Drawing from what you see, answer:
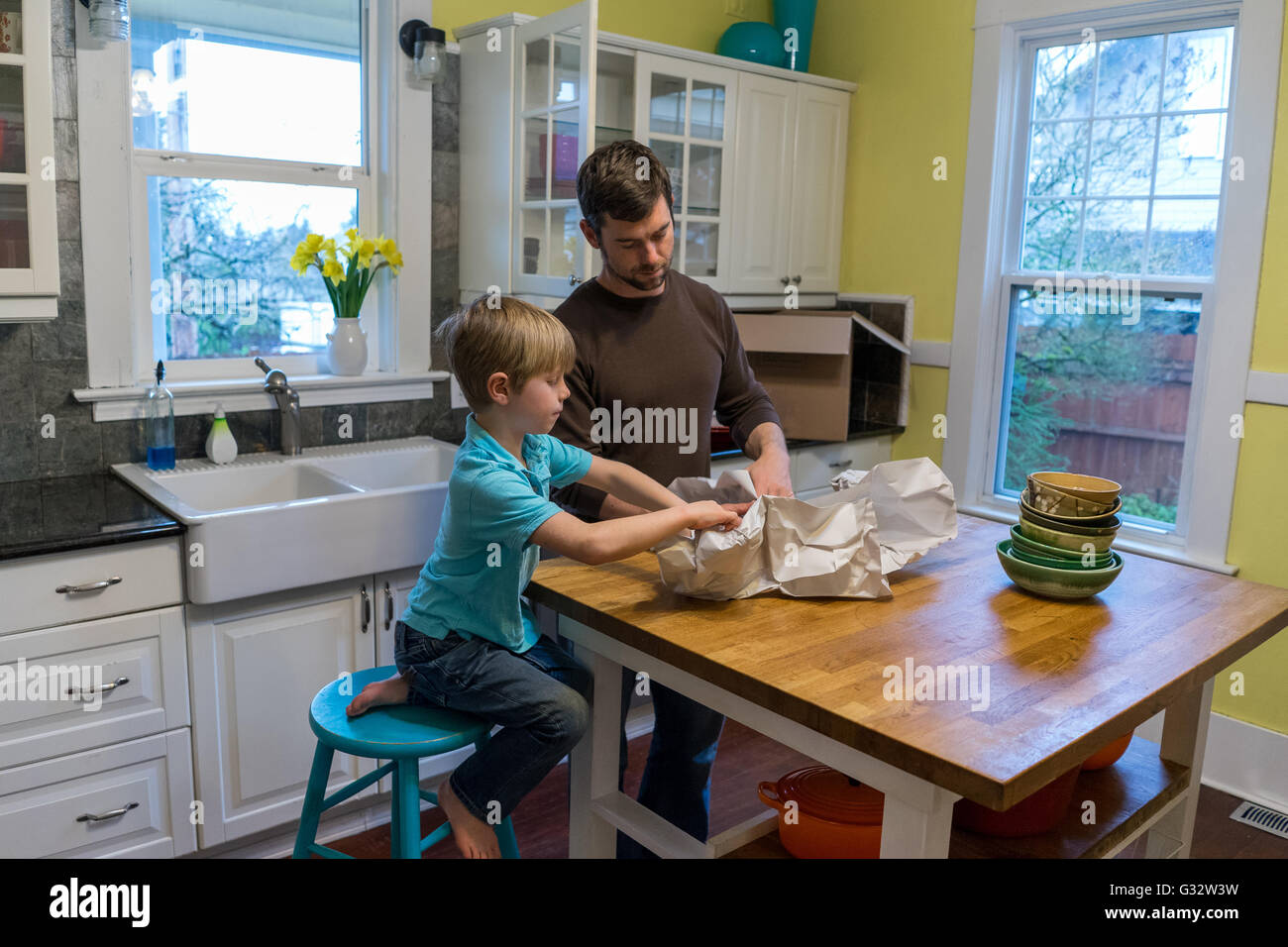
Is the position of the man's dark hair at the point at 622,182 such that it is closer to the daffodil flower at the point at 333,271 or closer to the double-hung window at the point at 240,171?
the daffodil flower at the point at 333,271

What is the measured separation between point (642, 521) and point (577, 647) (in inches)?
11.2

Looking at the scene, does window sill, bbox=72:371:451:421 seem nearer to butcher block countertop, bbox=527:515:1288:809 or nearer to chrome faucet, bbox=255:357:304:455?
chrome faucet, bbox=255:357:304:455

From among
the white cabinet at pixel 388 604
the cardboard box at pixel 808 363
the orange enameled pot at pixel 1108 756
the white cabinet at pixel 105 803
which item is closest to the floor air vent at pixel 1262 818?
the orange enameled pot at pixel 1108 756

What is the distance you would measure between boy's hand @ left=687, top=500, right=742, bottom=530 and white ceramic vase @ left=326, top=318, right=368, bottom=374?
180cm

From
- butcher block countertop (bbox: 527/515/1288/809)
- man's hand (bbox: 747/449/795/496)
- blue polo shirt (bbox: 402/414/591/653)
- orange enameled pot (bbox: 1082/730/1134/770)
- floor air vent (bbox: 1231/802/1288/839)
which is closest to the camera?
butcher block countertop (bbox: 527/515/1288/809)

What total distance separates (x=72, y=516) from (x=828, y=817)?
171cm

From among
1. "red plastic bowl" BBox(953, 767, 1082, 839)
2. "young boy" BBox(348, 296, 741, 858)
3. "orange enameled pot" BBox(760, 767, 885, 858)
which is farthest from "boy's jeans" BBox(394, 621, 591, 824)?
"red plastic bowl" BBox(953, 767, 1082, 839)

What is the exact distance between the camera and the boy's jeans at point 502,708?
1618mm

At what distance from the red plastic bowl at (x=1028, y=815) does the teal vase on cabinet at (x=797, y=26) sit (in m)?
2.91

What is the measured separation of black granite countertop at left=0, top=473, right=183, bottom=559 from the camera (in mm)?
2172

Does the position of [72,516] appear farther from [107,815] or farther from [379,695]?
[379,695]

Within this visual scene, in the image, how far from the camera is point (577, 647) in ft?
5.74
